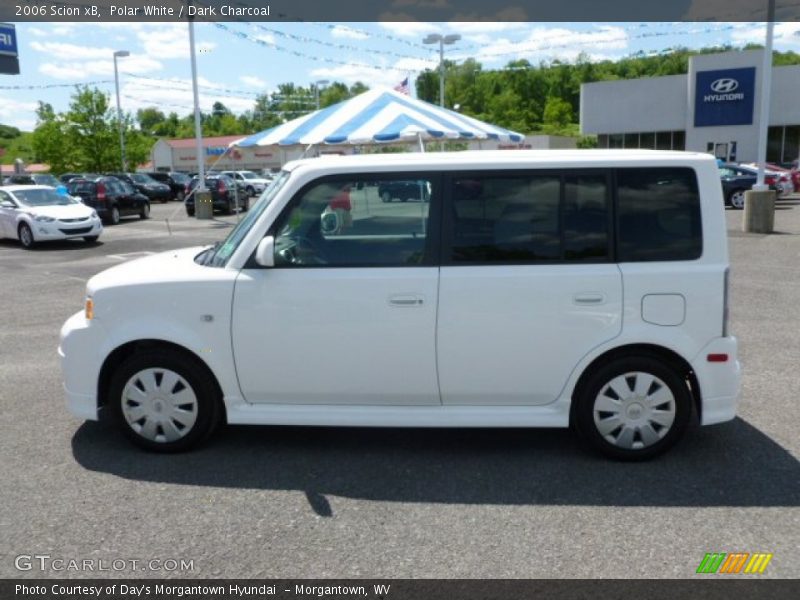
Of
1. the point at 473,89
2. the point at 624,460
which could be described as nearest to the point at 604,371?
the point at 624,460

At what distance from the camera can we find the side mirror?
4262 millimetres

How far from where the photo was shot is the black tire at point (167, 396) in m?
4.50

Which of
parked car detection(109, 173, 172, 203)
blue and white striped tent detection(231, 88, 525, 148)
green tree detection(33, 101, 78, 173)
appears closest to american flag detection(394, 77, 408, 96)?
blue and white striped tent detection(231, 88, 525, 148)

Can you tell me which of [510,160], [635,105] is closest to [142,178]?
[635,105]

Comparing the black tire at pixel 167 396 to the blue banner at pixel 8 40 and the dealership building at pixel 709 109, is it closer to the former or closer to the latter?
the blue banner at pixel 8 40

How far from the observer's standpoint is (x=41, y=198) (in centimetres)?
1867

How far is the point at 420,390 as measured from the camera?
4.39 m

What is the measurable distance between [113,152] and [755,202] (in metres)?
49.2

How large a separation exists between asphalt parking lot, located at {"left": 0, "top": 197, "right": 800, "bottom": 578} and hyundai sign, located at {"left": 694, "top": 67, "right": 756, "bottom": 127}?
35655 mm

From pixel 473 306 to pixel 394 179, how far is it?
0.91 meters

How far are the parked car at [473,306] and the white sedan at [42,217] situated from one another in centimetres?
1433

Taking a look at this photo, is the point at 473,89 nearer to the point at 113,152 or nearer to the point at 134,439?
the point at 113,152

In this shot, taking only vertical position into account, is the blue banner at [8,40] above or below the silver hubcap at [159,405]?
above

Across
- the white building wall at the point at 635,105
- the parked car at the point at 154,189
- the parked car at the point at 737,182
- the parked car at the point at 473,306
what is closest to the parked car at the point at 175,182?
the parked car at the point at 154,189
